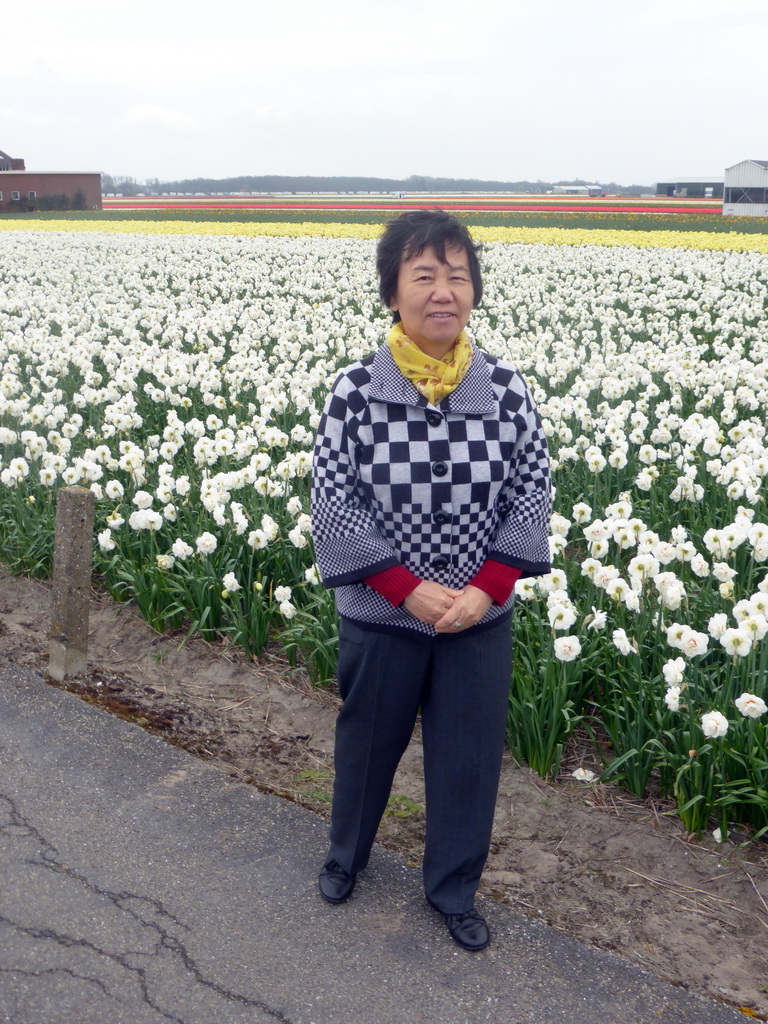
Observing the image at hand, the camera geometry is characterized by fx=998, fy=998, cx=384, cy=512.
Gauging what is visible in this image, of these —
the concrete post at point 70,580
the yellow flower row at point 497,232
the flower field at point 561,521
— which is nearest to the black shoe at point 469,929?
the flower field at point 561,521

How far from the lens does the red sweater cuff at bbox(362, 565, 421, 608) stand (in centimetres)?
268

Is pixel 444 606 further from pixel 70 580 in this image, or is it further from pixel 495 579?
pixel 70 580

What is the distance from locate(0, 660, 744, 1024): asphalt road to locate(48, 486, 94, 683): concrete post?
0.98 m

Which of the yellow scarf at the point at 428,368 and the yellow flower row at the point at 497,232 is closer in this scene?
the yellow scarf at the point at 428,368

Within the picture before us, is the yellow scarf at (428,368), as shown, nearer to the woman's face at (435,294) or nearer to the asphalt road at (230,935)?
the woman's face at (435,294)

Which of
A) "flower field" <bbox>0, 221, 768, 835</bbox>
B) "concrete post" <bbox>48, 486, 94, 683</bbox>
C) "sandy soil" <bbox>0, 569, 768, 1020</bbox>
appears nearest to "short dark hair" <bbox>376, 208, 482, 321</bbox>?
"flower field" <bbox>0, 221, 768, 835</bbox>

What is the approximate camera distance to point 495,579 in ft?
9.00

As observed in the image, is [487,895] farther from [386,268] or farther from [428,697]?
[386,268]

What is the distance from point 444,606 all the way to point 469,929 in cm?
99

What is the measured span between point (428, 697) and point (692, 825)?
3.97ft

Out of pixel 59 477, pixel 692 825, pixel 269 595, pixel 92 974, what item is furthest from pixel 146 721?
pixel 59 477

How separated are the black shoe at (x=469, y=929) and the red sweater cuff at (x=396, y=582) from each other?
3.29ft

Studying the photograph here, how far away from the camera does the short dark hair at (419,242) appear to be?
8.84 ft

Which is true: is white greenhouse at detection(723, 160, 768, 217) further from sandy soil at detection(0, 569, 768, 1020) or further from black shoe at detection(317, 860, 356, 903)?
black shoe at detection(317, 860, 356, 903)
